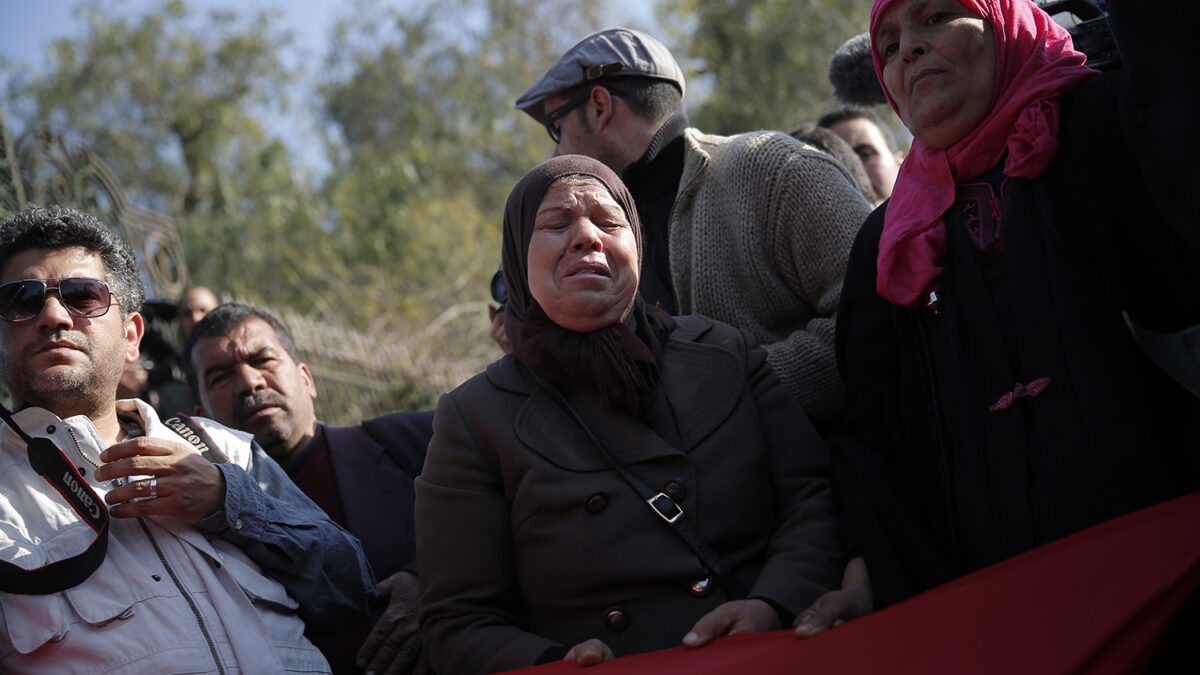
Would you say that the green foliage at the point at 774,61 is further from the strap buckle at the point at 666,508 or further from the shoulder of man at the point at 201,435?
the strap buckle at the point at 666,508

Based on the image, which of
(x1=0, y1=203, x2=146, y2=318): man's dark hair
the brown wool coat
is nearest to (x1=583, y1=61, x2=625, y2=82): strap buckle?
the brown wool coat

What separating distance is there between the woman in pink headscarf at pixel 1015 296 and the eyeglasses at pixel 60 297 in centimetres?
221

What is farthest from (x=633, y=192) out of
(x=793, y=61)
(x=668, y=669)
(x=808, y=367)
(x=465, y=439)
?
(x=793, y=61)

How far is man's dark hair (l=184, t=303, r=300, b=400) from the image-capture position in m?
4.61

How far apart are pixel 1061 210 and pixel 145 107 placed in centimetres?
2325

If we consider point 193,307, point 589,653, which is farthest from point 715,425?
point 193,307

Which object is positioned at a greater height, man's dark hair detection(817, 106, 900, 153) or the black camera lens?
man's dark hair detection(817, 106, 900, 153)

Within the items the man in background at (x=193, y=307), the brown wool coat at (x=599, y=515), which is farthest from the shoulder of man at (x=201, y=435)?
the man in background at (x=193, y=307)

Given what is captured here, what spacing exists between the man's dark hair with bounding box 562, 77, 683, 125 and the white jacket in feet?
6.78

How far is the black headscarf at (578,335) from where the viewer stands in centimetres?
268

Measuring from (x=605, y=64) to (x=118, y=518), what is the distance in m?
2.32

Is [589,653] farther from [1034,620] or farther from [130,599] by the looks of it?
[130,599]

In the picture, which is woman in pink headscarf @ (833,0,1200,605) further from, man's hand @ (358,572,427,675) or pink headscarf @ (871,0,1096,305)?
man's hand @ (358,572,427,675)

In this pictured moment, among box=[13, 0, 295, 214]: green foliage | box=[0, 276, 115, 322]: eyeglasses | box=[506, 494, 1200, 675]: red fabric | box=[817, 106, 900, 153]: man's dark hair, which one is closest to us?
box=[506, 494, 1200, 675]: red fabric
